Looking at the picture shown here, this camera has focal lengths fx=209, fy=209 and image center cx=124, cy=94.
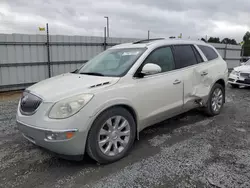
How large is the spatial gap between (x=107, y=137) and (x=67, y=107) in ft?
2.27

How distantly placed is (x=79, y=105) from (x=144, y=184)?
3.95 ft

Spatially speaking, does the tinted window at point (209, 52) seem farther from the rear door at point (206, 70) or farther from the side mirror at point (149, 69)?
the side mirror at point (149, 69)

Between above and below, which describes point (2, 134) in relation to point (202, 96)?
below

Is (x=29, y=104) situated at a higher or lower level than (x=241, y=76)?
lower

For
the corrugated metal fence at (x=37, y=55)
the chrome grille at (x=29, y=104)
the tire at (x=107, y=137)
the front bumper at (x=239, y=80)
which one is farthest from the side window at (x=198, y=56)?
the corrugated metal fence at (x=37, y=55)

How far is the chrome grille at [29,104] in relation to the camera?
2.70m

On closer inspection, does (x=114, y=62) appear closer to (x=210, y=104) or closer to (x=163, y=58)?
(x=163, y=58)

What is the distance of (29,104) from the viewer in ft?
9.20

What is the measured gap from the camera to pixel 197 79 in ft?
13.8

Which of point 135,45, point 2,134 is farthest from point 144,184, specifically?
point 2,134

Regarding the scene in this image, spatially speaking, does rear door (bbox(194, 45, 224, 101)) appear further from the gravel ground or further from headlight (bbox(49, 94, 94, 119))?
headlight (bbox(49, 94, 94, 119))

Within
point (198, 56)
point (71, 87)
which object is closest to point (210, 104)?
point (198, 56)

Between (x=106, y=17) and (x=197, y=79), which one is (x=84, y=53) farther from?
(x=106, y=17)

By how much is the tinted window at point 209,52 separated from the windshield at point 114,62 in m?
1.85
